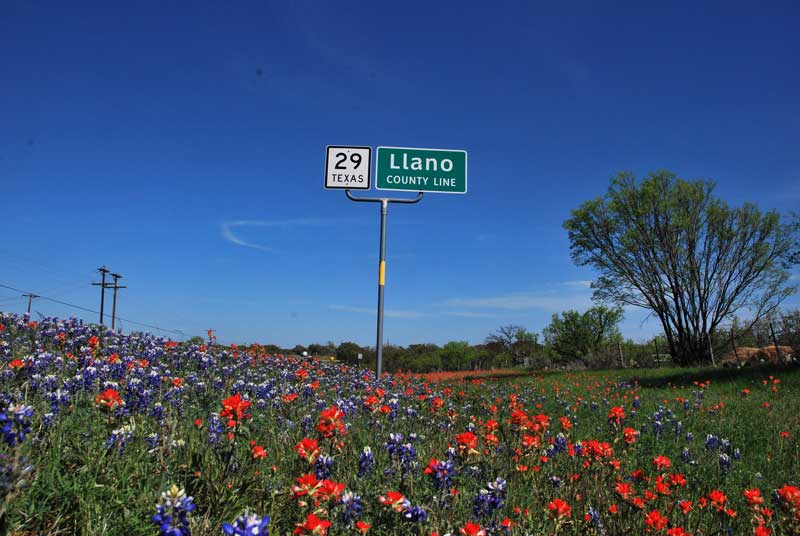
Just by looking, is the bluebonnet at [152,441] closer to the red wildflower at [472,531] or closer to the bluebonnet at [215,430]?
the bluebonnet at [215,430]

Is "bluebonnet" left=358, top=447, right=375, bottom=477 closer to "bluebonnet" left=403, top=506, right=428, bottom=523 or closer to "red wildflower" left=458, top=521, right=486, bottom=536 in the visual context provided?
"bluebonnet" left=403, top=506, right=428, bottom=523

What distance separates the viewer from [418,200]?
10.4 m

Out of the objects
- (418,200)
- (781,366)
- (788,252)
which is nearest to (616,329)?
(788,252)

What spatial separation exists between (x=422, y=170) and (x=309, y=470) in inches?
328

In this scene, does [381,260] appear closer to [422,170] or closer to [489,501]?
[422,170]

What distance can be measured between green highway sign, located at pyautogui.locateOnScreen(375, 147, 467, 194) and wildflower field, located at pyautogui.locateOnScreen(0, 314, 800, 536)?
17.9 ft

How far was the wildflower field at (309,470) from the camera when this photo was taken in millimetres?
2133

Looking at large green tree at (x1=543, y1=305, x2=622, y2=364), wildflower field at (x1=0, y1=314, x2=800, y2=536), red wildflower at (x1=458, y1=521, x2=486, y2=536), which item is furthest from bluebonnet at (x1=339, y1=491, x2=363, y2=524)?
large green tree at (x1=543, y1=305, x2=622, y2=364)

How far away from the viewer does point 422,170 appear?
10062mm

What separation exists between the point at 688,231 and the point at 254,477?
3203cm

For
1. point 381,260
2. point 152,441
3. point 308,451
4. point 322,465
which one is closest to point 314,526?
point 308,451

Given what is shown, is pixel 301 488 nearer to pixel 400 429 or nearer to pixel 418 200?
pixel 400 429

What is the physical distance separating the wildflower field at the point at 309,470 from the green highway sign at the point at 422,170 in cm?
546

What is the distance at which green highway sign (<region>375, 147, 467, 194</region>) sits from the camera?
10000mm
